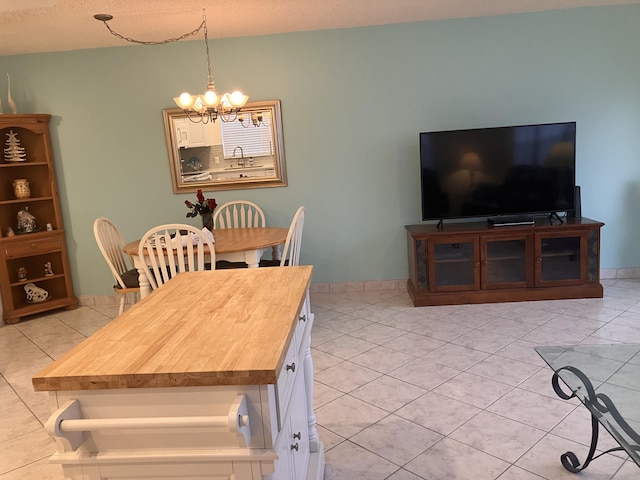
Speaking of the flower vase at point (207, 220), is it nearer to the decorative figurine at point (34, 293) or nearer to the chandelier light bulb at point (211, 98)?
the chandelier light bulb at point (211, 98)

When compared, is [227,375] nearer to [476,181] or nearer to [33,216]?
[476,181]

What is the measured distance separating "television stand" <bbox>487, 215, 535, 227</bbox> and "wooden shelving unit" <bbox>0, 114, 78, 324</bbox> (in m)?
3.80

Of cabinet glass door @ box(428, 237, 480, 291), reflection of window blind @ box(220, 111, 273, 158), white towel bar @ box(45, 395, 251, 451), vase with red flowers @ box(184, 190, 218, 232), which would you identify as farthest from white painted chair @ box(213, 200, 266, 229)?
white towel bar @ box(45, 395, 251, 451)

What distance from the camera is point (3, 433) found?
2.54 metres

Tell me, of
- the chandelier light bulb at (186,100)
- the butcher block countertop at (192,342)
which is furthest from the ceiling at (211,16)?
the butcher block countertop at (192,342)

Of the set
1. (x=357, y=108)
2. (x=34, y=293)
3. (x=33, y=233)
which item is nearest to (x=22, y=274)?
(x=34, y=293)

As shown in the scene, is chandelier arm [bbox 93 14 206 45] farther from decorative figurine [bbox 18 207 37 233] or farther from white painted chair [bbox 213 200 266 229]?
decorative figurine [bbox 18 207 37 233]

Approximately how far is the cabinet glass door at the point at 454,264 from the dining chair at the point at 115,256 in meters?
2.28

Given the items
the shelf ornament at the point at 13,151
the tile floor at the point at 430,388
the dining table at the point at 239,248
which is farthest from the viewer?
the shelf ornament at the point at 13,151

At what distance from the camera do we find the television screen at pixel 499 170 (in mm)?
4098

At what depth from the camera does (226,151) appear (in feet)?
15.0

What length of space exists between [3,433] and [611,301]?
4.11 metres

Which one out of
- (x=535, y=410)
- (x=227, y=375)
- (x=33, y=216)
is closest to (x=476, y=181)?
(x=535, y=410)

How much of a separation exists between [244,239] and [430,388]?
67.5 inches
